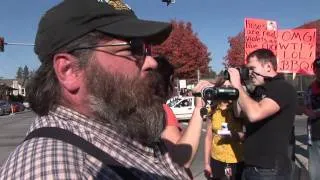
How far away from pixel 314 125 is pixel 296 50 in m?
4.30

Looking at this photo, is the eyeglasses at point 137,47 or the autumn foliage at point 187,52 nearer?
the eyeglasses at point 137,47

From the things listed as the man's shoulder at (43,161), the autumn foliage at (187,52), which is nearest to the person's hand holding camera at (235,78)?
the man's shoulder at (43,161)

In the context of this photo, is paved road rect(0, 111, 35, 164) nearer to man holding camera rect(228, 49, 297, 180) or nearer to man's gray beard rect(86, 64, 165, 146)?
man holding camera rect(228, 49, 297, 180)

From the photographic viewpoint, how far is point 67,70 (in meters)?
1.77

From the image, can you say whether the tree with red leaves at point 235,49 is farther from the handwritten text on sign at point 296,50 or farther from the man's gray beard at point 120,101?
the man's gray beard at point 120,101

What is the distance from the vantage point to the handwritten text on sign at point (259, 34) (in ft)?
31.9

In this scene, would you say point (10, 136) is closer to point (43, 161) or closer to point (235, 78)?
point (235, 78)

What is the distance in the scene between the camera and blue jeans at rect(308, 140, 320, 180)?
585cm

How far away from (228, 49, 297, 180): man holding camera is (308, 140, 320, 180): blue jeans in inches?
73.6

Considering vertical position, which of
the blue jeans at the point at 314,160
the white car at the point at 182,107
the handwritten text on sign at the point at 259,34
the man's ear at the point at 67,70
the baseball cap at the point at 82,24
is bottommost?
the white car at the point at 182,107

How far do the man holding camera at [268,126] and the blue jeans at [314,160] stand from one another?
6.14ft

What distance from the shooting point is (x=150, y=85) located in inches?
73.9

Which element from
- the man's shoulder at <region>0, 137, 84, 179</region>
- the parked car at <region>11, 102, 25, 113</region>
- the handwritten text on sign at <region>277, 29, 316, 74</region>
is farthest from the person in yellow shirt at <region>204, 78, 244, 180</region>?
the parked car at <region>11, 102, 25, 113</region>

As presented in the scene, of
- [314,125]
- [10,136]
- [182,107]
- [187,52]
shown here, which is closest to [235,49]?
[187,52]
